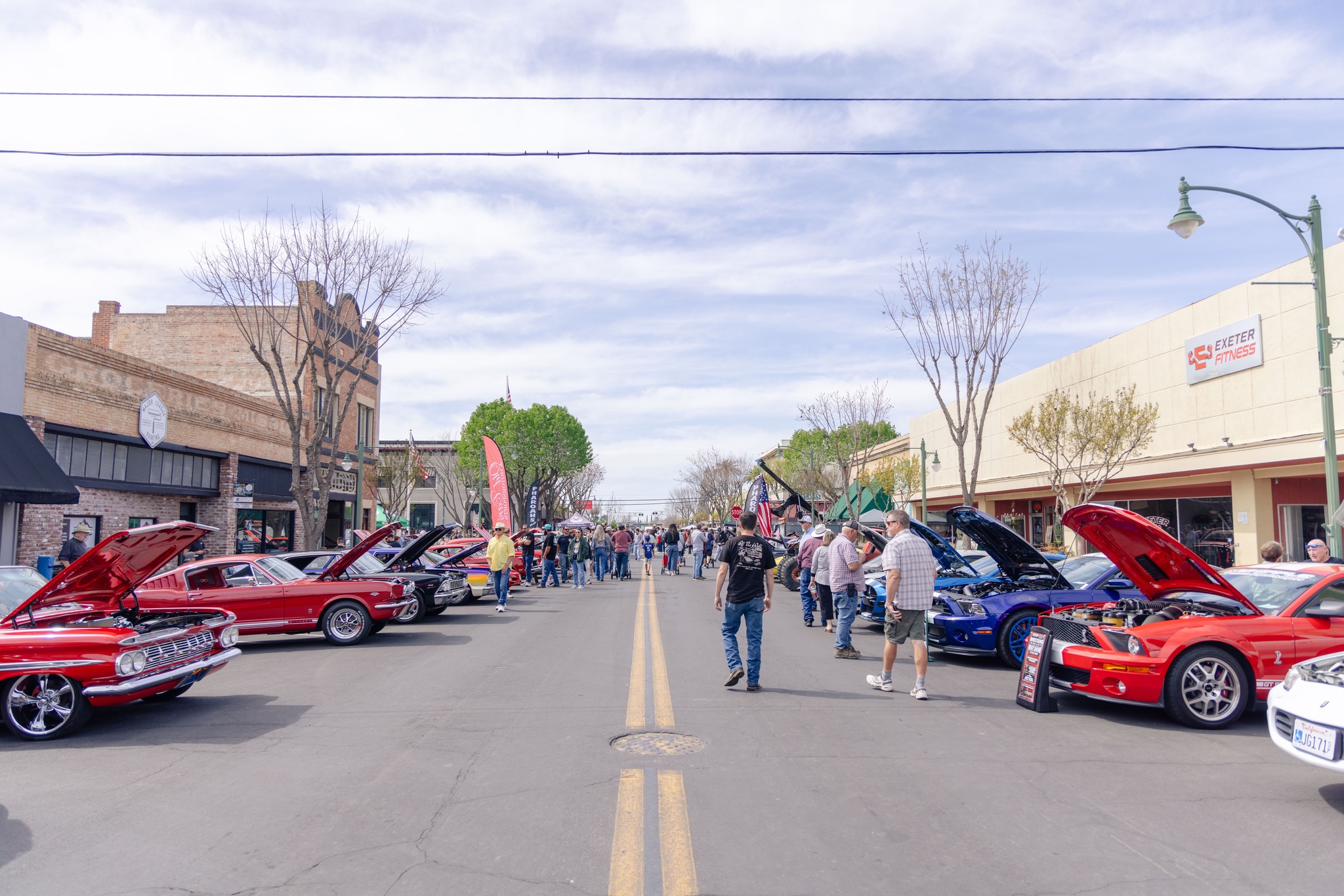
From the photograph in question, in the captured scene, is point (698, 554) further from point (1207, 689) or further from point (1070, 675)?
A: point (1207, 689)

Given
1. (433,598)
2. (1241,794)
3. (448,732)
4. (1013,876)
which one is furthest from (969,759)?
(433,598)

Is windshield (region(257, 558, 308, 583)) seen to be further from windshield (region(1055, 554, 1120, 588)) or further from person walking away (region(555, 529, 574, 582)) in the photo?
person walking away (region(555, 529, 574, 582))

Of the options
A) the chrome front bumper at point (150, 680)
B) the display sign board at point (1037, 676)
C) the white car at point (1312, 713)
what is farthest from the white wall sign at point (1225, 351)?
the chrome front bumper at point (150, 680)

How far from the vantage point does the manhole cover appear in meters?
6.59

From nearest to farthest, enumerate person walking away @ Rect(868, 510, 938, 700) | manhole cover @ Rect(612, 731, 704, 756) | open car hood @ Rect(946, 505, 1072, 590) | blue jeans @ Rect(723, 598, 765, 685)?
manhole cover @ Rect(612, 731, 704, 756)
person walking away @ Rect(868, 510, 938, 700)
blue jeans @ Rect(723, 598, 765, 685)
open car hood @ Rect(946, 505, 1072, 590)

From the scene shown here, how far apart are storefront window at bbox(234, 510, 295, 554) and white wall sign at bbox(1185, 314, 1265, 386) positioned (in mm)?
28002

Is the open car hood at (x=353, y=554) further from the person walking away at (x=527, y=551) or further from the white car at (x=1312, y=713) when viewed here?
the person walking away at (x=527, y=551)

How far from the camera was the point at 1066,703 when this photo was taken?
28.6 ft

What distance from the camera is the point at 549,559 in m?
27.5

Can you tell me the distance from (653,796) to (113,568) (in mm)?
5869

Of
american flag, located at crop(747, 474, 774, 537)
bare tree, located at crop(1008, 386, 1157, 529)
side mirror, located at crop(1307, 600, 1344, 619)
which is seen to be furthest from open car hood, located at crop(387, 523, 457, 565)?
bare tree, located at crop(1008, 386, 1157, 529)

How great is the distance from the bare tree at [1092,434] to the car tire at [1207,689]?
852 inches

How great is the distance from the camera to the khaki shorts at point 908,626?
8859 mm

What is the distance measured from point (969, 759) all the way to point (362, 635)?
9.76 metres
